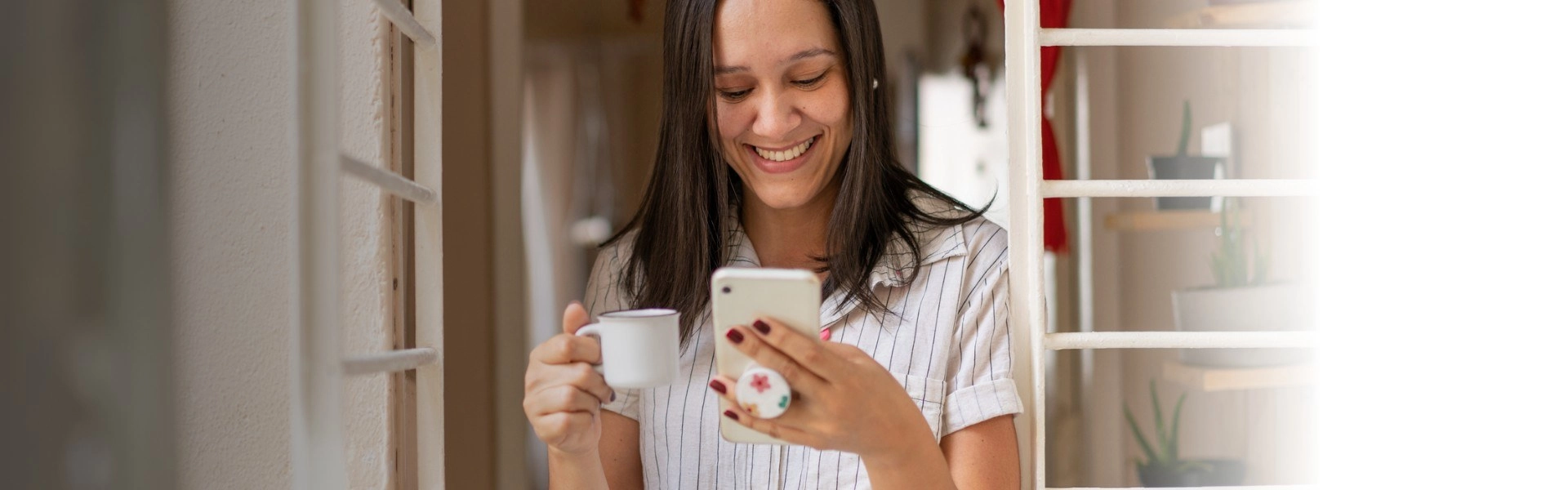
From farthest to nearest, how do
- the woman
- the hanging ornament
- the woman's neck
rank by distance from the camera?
the hanging ornament, the woman's neck, the woman

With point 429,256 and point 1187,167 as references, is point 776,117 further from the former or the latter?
point 1187,167

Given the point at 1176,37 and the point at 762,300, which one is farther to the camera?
the point at 1176,37

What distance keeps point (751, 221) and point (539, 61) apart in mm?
1269

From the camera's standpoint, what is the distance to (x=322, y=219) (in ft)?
2.35

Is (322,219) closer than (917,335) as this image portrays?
Yes

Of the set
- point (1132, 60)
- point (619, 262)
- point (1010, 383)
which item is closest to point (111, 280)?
point (619, 262)

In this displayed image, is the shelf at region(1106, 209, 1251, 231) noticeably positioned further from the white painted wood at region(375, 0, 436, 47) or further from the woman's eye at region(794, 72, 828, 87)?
the white painted wood at region(375, 0, 436, 47)

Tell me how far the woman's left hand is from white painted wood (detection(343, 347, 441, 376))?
0.27 metres

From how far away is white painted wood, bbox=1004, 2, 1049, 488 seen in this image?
974mm

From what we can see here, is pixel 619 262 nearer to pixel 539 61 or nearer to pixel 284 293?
pixel 284 293

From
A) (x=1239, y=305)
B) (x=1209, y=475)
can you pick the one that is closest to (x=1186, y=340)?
(x=1239, y=305)

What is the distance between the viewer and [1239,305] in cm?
118

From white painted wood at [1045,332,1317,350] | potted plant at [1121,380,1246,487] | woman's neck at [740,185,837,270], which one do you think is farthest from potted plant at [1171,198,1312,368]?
woman's neck at [740,185,837,270]

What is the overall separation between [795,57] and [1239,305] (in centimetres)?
59
